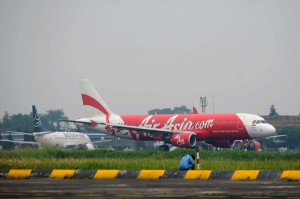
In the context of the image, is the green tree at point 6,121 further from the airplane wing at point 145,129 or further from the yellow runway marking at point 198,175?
the yellow runway marking at point 198,175

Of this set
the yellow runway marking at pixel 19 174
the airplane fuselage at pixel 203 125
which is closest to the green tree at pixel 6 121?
the airplane fuselage at pixel 203 125

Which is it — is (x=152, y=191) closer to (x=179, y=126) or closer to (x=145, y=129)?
(x=179, y=126)

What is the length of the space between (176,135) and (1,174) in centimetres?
4224

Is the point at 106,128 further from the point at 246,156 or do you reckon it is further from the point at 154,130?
the point at 246,156

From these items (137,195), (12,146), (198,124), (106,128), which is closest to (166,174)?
(137,195)

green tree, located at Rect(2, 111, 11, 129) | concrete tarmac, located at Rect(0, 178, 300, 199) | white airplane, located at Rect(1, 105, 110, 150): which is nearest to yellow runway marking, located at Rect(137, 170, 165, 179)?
concrete tarmac, located at Rect(0, 178, 300, 199)

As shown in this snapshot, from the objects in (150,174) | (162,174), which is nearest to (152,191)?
(150,174)

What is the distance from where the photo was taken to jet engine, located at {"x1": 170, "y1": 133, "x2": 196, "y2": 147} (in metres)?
73.1

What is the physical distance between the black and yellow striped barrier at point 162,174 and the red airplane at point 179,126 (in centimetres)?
4097

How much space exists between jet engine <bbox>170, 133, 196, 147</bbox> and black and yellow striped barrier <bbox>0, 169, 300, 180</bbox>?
41.0m

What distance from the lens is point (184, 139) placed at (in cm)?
7306

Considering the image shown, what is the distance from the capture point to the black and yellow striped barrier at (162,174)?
1137 inches

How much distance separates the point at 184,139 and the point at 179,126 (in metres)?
2.75

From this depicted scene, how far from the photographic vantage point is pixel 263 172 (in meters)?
29.3
